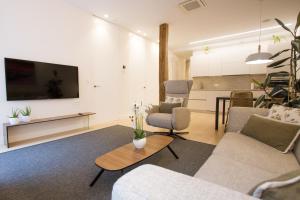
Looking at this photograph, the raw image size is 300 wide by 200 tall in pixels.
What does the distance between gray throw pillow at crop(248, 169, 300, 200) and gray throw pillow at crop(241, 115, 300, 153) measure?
43.5 inches

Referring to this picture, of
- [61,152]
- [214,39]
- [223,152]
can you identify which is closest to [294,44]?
[223,152]

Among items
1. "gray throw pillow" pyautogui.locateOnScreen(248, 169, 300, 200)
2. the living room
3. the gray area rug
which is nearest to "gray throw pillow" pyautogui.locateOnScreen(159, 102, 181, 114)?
the living room

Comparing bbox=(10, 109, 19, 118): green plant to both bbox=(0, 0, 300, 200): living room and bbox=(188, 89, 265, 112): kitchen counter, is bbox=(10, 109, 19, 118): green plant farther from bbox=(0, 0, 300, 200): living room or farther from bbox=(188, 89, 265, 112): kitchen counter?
bbox=(188, 89, 265, 112): kitchen counter

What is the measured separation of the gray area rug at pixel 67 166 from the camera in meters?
1.43

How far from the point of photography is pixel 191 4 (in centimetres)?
337

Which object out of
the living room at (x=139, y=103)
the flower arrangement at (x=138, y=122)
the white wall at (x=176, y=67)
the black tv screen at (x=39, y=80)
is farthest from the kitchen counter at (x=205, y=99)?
the flower arrangement at (x=138, y=122)

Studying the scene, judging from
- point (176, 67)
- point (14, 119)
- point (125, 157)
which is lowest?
point (125, 157)

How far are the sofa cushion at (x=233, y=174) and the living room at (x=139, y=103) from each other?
1cm

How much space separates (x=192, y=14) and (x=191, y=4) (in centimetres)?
47

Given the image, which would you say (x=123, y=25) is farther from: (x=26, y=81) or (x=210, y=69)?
(x=210, y=69)

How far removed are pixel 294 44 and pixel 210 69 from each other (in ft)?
14.5

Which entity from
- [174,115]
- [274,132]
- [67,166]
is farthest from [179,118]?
[67,166]

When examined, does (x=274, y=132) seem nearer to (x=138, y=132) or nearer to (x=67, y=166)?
(x=138, y=132)

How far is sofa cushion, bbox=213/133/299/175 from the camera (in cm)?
112
